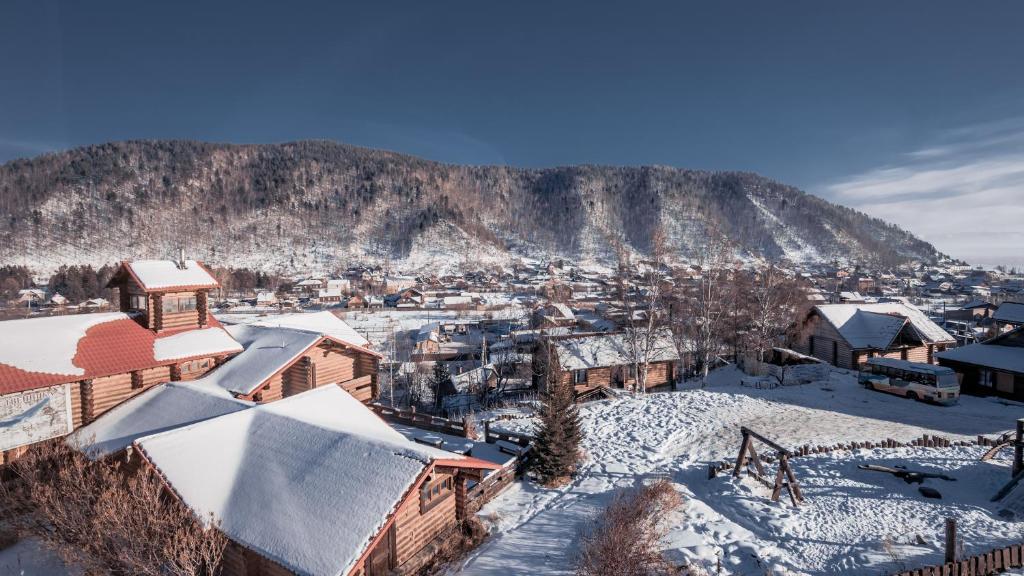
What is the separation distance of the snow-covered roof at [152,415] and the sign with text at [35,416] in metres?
0.65

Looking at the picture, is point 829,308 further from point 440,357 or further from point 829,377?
point 440,357

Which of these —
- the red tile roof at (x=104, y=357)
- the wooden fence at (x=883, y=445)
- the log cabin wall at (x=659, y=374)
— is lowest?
the log cabin wall at (x=659, y=374)

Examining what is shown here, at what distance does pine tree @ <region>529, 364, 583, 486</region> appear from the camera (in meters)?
14.4

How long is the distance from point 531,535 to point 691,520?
12.8 feet

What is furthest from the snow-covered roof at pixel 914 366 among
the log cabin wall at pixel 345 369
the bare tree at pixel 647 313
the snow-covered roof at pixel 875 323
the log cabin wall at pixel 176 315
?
the log cabin wall at pixel 176 315

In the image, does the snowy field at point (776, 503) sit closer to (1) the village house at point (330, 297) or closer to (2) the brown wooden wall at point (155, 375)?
(2) the brown wooden wall at point (155, 375)

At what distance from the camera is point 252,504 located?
892 centimetres

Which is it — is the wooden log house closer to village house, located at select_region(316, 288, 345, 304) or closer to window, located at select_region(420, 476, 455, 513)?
window, located at select_region(420, 476, 455, 513)

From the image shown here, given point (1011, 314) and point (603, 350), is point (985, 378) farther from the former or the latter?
point (603, 350)

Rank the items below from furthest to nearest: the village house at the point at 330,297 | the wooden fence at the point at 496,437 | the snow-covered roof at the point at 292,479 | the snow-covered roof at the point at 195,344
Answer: the village house at the point at 330,297
the wooden fence at the point at 496,437
the snow-covered roof at the point at 195,344
the snow-covered roof at the point at 292,479

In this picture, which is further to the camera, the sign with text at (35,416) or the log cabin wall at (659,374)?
the log cabin wall at (659,374)

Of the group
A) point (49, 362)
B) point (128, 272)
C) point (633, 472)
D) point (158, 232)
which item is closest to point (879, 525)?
point (633, 472)

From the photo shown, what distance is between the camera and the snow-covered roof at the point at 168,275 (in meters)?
17.8

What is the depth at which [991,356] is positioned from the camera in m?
24.5
